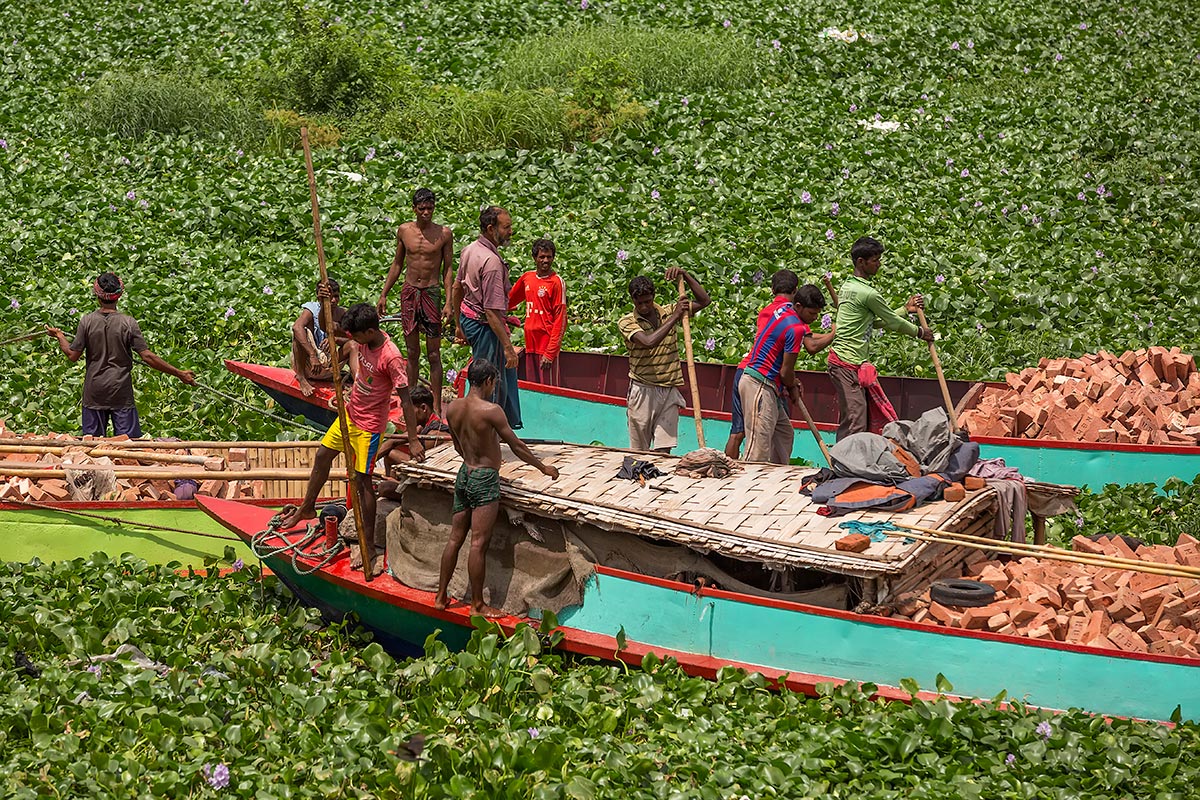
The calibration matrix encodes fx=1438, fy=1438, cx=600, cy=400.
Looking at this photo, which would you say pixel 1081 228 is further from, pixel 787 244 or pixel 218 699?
pixel 218 699

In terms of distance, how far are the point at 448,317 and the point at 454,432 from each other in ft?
8.36

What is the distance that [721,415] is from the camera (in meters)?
10.9

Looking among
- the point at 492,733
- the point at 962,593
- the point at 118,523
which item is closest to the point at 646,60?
the point at 118,523

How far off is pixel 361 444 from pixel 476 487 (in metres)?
1.10

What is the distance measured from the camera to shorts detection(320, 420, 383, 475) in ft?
28.8

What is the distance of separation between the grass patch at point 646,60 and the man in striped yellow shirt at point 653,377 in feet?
29.6

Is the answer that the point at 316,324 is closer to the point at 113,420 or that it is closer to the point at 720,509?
the point at 113,420

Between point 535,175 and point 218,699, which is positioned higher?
point 535,175

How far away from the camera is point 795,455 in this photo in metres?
11.0

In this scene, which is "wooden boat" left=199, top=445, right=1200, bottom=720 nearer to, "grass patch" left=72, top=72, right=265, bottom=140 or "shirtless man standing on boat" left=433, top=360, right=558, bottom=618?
"shirtless man standing on boat" left=433, top=360, right=558, bottom=618

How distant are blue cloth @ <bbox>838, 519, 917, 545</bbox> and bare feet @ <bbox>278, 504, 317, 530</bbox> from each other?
345cm

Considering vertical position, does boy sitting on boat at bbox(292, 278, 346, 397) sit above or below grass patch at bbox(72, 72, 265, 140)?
below

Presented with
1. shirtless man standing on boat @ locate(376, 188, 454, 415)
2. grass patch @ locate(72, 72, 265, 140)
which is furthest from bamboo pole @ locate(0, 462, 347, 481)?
grass patch @ locate(72, 72, 265, 140)

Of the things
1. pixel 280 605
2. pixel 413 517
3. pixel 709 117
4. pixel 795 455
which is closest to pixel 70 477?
pixel 280 605
